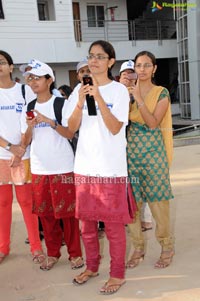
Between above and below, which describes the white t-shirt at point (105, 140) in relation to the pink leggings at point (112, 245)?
above

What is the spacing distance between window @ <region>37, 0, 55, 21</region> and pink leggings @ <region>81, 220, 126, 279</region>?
13.1 metres

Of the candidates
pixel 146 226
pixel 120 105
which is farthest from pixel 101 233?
pixel 120 105

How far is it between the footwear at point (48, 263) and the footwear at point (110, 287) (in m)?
0.57

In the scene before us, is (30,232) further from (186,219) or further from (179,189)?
(179,189)

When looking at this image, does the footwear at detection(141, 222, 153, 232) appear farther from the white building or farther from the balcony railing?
the balcony railing

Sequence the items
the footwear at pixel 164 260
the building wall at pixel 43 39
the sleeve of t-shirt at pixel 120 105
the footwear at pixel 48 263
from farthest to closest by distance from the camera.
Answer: the building wall at pixel 43 39 < the footwear at pixel 48 263 < the footwear at pixel 164 260 < the sleeve of t-shirt at pixel 120 105

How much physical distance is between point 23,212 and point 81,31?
13417 mm

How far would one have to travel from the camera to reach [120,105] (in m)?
2.22

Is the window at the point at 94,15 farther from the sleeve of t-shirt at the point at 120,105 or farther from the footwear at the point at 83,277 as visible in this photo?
the footwear at the point at 83,277

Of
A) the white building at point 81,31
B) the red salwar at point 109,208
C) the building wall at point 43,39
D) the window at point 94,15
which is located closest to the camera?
the red salwar at point 109,208

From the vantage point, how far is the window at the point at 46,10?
14.2 meters

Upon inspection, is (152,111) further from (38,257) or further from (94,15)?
(94,15)

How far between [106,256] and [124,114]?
1.34 metres

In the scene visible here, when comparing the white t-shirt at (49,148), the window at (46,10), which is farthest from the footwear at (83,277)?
the window at (46,10)
